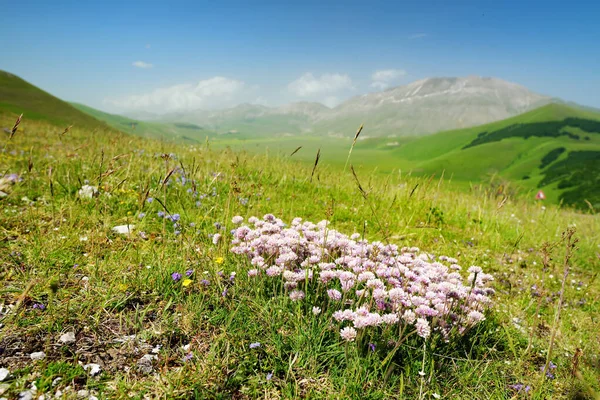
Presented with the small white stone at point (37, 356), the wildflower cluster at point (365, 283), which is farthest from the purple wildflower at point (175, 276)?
the small white stone at point (37, 356)

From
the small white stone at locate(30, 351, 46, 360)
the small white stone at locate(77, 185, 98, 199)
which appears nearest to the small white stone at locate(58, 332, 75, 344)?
the small white stone at locate(30, 351, 46, 360)

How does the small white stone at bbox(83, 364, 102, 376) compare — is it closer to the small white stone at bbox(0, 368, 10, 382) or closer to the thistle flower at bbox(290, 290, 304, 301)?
the small white stone at bbox(0, 368, 10, 382)

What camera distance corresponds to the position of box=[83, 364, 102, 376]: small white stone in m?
2.67

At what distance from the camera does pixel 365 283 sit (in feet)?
12.2

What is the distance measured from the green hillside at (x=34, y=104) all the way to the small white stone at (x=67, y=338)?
75.9 meters

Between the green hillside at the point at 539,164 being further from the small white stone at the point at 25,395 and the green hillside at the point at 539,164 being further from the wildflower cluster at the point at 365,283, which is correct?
the small white stone at the point at 25,395

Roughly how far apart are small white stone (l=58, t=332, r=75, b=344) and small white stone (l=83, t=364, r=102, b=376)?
379 mm

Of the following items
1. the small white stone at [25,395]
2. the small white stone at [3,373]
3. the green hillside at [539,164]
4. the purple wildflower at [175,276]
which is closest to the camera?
the small white stone at [25,395]

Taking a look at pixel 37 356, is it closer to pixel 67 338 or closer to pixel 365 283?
pixel 67 338

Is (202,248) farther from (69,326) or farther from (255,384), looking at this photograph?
(255,384)

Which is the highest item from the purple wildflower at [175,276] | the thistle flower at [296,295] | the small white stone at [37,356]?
the purple wildflower at [175,276]

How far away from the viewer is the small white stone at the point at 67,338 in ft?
9.68

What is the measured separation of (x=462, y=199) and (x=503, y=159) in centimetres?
18604

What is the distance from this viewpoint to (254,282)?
3682 millimetres
